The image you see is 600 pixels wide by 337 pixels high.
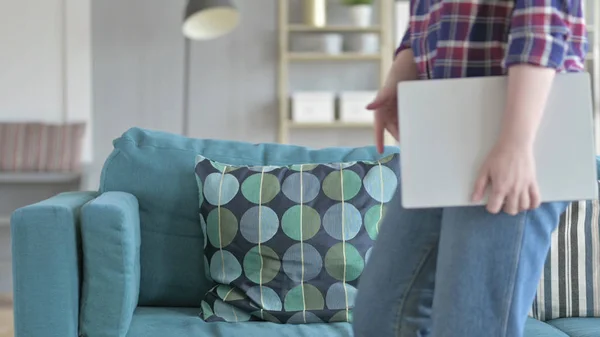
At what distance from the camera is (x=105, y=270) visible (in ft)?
5.31

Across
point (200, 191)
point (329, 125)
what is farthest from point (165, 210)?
point (329, 125)

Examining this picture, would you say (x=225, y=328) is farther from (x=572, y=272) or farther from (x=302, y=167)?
(x=572, y=272)

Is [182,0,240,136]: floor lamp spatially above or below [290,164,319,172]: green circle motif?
above

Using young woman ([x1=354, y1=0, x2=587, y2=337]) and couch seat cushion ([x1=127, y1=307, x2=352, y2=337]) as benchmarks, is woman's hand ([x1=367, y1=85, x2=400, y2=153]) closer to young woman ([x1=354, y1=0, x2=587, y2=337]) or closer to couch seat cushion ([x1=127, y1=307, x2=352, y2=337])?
young woman ([x1=354, y1=0, x2=587, y2=337])

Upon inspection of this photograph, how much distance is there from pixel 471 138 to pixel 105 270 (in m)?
0.92

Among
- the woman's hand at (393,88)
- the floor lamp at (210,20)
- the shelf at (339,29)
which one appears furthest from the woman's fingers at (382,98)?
the shelf at (339,29)

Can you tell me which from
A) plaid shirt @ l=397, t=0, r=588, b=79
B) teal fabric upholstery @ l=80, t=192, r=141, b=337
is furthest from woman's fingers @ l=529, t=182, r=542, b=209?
teal fabric upholstery @ l=80, t=192, r=141, b=337

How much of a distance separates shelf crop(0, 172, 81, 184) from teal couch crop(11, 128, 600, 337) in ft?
7.61

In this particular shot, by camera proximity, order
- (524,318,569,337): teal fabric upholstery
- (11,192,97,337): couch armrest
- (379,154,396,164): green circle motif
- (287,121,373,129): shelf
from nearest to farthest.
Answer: (11,192,97,337): couch armrest → (524,318,569,337): teal fabric upholstery → (379,154,396,164): green circle motif → (287,121,373,129): shelf

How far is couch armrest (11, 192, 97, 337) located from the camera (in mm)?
1560

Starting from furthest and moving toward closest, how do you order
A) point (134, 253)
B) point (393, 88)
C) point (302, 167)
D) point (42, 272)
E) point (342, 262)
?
point (302, 167), point (342, 262), point (134, 253), point (42, 272), point (393, 88)

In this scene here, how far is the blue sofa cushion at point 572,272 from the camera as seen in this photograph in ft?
6.09

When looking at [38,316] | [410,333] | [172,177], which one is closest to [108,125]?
[172,177]

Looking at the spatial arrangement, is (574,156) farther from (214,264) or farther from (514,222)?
(214,264)
